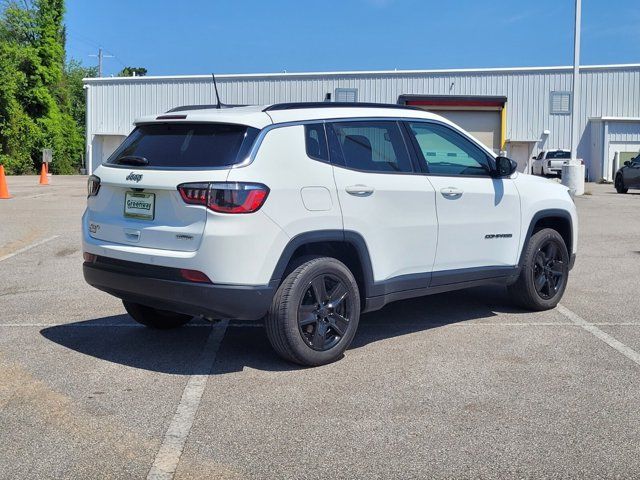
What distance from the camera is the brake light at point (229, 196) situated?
4992 mm

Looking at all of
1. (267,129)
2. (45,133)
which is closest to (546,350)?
(267,129)

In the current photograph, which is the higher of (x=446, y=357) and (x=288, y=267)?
(x=288, y=267)

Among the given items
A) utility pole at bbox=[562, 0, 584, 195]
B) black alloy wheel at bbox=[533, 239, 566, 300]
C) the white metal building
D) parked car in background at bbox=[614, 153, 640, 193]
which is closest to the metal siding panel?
the white metal building

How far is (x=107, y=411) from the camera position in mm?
4586

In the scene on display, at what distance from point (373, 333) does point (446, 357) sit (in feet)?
3.01

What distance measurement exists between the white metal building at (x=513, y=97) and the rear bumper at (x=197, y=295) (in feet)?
115

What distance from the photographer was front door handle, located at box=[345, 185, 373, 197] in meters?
5.57

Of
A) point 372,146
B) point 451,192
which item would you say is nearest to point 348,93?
point 451,192

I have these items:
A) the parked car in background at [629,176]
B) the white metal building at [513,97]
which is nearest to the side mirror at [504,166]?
the parked car in background at [629,176]

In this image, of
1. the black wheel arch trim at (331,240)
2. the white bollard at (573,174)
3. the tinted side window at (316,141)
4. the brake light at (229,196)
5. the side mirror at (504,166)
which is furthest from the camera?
the white bollard at (573,174)

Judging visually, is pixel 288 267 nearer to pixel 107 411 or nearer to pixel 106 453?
pixel 107 411

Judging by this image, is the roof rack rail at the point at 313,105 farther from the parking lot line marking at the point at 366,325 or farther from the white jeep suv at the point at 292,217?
the parking lot line marking at the point at 366,325

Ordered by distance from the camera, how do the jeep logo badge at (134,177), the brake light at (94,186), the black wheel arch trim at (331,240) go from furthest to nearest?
1. the brake light at (94,186)
2. the jeep logo badge at (134,177)
3. the black wheel arch trim at (331,240)

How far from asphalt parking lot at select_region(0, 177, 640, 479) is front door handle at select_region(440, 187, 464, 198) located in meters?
1.17
